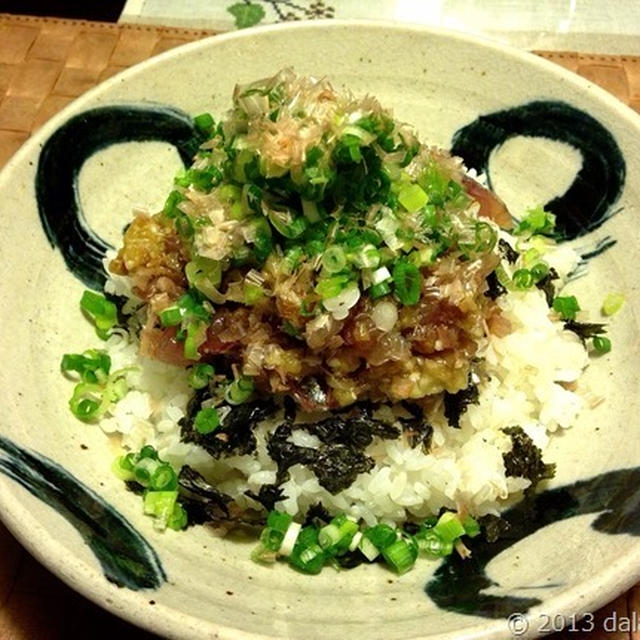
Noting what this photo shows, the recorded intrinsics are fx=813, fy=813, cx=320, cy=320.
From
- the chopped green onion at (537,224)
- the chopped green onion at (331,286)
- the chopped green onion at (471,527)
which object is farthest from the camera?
the chopped green onion at (537,224)

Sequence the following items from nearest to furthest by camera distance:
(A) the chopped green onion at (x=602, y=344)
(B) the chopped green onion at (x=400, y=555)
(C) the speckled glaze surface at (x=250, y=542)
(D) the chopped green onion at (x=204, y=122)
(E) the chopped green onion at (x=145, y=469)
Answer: (C) the speckled glaze surface at (x=250, y=542) → (B) the chopped green onion at (x=400, y=555) → (E) the chopped green onion at (x=145, y=469) → (A) the chopped green onion at (x=602, y=344) → (D) the chopped green onion at (x=204, y=122)

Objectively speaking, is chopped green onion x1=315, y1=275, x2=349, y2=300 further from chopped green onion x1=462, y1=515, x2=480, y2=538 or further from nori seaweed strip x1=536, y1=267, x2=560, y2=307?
nori seaweed strip x1=536, y1=267, x2=560, y2=307

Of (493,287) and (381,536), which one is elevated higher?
(493,287)

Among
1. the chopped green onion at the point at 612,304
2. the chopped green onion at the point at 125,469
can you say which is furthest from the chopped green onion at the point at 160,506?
the chopped green onion at the point at 612,304

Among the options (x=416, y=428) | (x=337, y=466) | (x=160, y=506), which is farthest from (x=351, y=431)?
(x=160, y=506)

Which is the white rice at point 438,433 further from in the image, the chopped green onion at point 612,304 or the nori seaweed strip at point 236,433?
the chopped green onion at point 612,304

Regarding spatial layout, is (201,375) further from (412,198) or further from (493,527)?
(493,527)

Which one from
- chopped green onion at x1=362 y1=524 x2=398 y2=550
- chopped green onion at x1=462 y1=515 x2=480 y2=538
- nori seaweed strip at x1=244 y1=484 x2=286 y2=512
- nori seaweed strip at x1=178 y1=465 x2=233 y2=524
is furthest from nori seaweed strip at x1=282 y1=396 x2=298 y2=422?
chopped green onion at x1=462 y1=515 x2=480 y2=538
